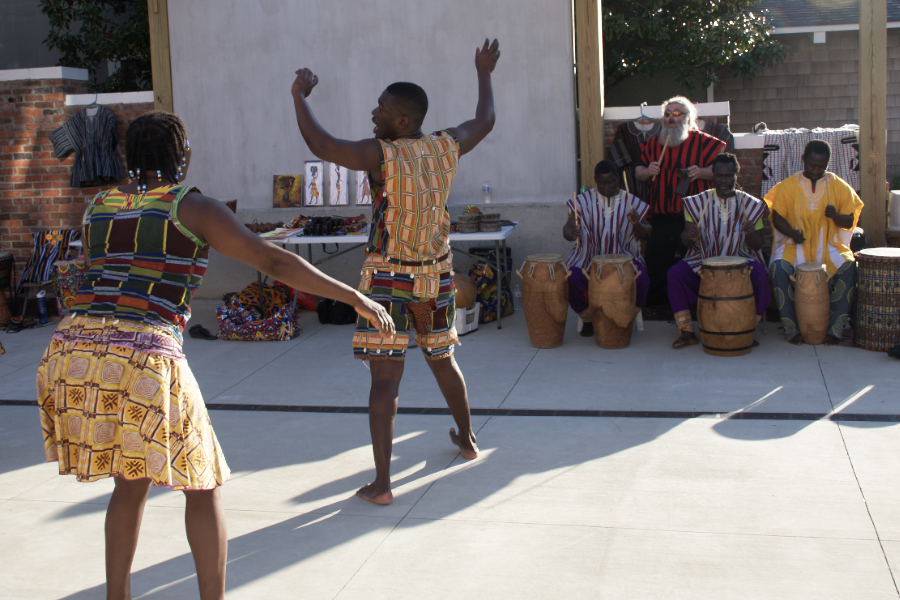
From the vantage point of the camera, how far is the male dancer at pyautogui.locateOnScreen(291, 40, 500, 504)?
12.3ft

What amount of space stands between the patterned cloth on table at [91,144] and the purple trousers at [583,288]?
484 centimetres

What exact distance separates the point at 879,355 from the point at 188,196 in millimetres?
5150

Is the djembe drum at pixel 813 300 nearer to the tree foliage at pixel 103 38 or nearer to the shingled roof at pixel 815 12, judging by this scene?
the shingled roof at pixel 815 12

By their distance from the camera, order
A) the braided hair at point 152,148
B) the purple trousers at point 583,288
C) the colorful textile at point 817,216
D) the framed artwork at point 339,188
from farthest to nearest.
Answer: the framed artwork at point 339,188 → the purple trousers at point 583,288 → the colorful textile at point 817,216 → the braided hair at point 152,148

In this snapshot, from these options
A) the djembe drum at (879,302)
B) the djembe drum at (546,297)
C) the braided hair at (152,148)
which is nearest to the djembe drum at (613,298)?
the djembe drum at (546,297)

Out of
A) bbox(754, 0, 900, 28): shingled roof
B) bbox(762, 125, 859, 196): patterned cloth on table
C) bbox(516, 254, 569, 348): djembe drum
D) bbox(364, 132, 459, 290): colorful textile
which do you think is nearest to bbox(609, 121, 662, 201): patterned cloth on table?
bbox(762, 125, 859, 196): patterned cloth on table

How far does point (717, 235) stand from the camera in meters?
6.64

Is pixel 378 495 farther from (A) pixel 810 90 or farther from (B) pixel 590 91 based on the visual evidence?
(A) pixel 810 90

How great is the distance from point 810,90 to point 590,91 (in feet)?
23.3

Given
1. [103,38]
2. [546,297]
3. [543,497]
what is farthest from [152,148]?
[103,38]

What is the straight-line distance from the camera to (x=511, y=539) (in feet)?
11.3

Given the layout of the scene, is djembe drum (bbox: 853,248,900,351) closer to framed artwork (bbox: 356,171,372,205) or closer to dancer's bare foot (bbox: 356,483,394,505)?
dancer's bare foot (bbox: 356,483,394,505)

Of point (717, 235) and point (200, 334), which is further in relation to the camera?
point (200, 334)

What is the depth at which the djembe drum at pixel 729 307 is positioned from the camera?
609 cm
